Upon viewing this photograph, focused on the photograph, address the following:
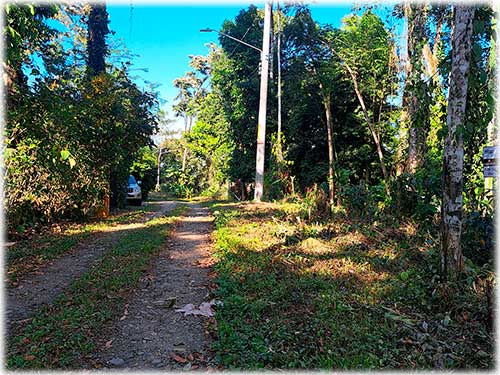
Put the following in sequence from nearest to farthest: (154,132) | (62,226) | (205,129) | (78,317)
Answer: (78,317), (62,226), (154,132), (205,129)

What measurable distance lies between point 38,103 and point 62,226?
13.5ft

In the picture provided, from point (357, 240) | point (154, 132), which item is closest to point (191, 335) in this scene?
point (357, 240)

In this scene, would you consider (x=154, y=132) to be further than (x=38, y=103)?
Yes

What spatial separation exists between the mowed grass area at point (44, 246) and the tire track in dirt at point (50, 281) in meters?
0.15

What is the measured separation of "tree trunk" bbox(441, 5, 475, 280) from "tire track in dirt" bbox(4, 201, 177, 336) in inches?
202

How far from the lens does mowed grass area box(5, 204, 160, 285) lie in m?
5.70

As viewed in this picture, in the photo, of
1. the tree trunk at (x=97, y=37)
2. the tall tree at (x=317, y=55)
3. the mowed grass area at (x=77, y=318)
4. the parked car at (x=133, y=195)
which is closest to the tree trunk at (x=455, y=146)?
the mowed grass area at (x=77, y=318)

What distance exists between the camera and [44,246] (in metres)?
7.07

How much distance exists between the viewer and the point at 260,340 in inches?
136

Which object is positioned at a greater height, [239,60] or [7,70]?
[239,60]

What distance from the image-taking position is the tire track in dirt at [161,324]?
3.22m

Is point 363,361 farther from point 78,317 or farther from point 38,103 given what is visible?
point 38,103

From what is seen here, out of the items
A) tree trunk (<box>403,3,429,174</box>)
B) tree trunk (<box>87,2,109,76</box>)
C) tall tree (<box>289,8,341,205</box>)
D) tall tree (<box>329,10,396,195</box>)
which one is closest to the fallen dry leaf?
tree trunk (<box>403,3,429,174</box>)

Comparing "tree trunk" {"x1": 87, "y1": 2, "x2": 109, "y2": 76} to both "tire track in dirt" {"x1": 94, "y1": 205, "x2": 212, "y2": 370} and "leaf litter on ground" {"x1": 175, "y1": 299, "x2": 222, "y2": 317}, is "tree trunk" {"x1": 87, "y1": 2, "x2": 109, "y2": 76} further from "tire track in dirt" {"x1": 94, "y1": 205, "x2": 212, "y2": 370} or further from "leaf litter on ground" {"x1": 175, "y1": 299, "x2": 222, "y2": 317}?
"leaf litter on ground" {"x1": 175, "y1": 299, "x2": 222, "y2": 317}
